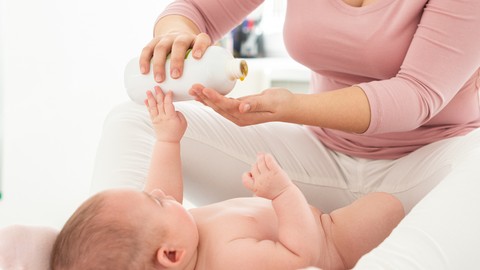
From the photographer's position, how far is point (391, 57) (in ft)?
Answer: 3.71

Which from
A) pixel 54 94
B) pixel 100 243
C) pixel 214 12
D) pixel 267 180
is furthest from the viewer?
pixel 54 94

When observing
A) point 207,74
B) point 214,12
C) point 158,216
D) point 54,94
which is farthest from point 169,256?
point 54,94

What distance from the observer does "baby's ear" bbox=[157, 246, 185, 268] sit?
0.85m

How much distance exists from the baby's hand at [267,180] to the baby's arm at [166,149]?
19cm

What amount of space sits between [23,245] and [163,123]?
1.07 feet

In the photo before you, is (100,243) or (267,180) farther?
(267,180)

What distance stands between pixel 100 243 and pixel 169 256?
0.12m

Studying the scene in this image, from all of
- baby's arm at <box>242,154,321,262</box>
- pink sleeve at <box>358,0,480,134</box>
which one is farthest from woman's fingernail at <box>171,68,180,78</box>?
pink sleeve at <box>358,0,480,134</box>

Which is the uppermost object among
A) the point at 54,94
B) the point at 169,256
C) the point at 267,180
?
the point at 267,180

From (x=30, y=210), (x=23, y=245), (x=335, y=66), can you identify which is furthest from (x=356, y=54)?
(x=30, y=210)

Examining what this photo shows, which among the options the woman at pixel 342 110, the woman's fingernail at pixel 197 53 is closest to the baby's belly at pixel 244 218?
A: the woman at pixel 342 110

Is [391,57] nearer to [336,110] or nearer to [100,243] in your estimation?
[336,110]

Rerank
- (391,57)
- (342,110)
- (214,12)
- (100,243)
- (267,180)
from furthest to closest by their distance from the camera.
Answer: (214,12)
(391,57)
(342,110)
(267,180)
(100,243)

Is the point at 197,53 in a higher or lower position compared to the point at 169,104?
higher
